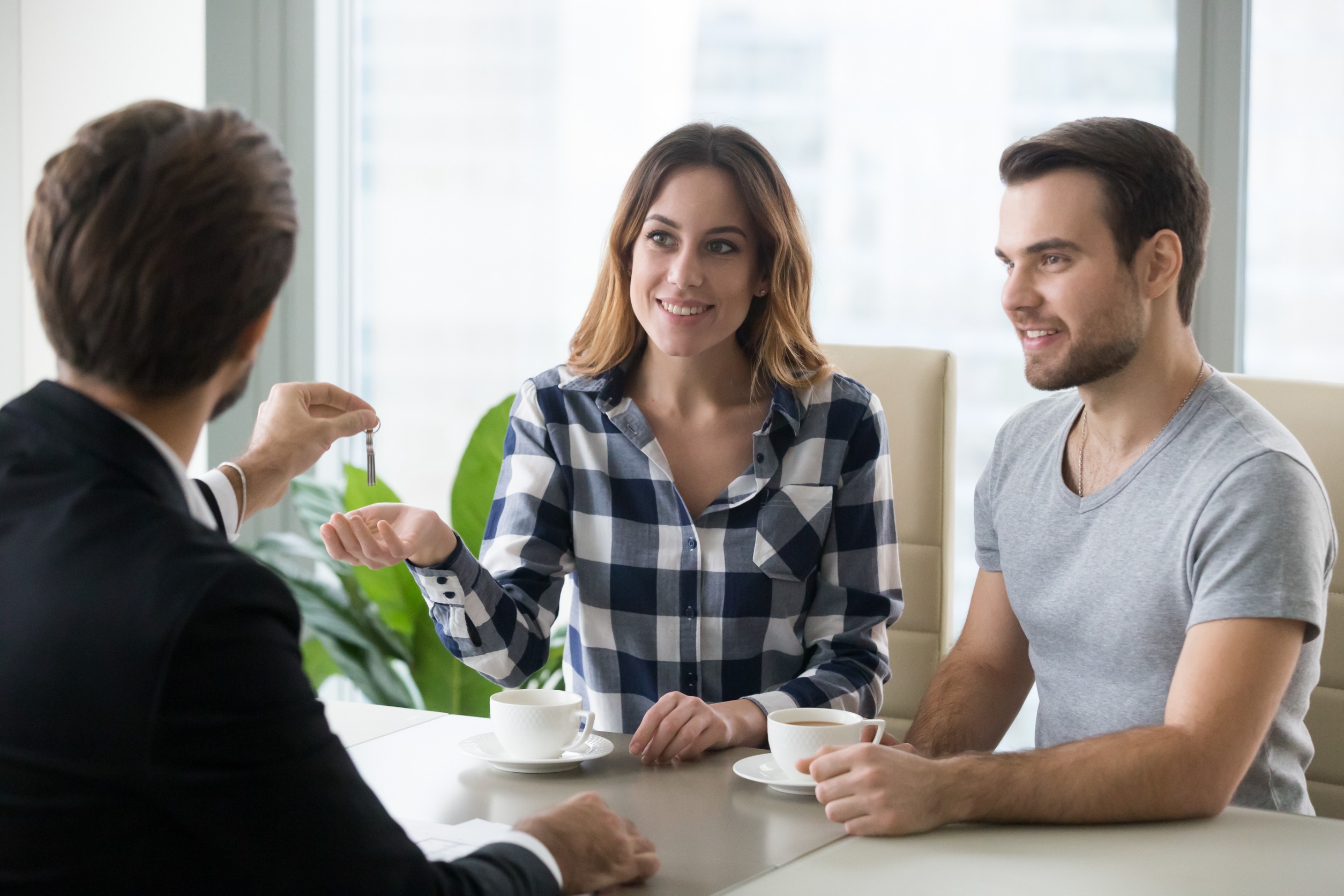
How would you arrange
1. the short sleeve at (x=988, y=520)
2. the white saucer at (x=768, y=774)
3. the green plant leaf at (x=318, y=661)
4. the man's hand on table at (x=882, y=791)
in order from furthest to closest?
the green plant leaf at (x=318, y=661), the short sleeve at (x=988, y=520), the white saucer at (x=768, y=774), the man's hand on table at (x=882, y=791)

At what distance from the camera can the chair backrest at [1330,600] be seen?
167 centimetres

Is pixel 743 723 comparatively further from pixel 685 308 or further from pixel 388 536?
pixel 685 308

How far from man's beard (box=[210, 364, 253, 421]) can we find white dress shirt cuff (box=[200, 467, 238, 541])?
1.50ft

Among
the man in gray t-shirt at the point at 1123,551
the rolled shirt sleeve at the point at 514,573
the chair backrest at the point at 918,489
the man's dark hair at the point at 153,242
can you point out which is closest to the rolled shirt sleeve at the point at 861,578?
the man in gray t-shirt at the point at 1123,551

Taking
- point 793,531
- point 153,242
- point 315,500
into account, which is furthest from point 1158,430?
point 315,500

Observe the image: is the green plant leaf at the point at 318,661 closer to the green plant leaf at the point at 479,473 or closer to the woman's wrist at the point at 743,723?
the green plant leaf at the point at 479,473

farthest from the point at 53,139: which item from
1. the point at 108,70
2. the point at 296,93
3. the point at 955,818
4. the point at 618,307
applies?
the point at 955,818

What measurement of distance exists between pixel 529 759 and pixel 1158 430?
2.92 ft

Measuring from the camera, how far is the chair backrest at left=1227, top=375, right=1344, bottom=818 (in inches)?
65.6

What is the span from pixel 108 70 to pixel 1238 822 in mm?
3143

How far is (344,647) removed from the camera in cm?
283

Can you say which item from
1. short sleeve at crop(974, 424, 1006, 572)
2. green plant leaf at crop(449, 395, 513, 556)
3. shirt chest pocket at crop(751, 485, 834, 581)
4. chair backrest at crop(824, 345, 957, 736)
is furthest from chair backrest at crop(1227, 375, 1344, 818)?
green plant leaf at crop(449, 395, 513, 556)

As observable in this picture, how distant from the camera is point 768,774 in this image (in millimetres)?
1258

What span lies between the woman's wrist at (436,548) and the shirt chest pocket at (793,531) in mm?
446
